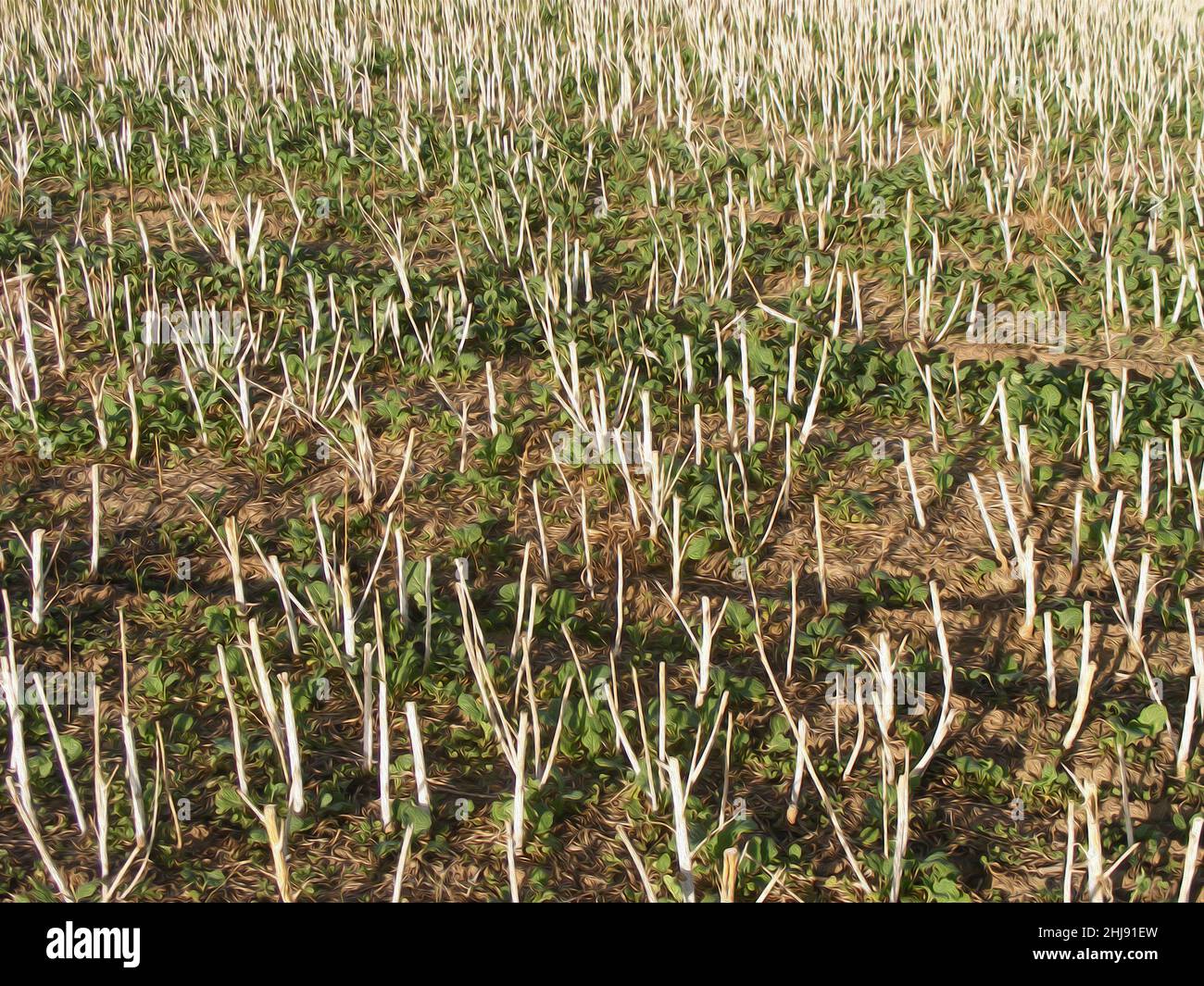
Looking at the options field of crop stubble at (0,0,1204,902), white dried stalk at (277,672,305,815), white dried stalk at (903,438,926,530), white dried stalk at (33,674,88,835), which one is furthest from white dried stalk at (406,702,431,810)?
white dried stalk at (903,438,926,530)

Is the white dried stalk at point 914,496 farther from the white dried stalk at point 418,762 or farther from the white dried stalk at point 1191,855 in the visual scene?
the white dried stalk at point 418,762

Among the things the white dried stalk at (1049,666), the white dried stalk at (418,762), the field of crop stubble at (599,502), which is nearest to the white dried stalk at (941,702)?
the field of crop stubble at (599,502)

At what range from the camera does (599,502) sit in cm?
379

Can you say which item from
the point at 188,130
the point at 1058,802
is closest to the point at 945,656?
the point at 1058,802

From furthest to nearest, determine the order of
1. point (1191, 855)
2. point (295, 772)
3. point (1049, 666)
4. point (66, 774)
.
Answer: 1. point (1049, 666)
2. point (295, 772)
3. point (66, 774)
4. point (1191, 855)

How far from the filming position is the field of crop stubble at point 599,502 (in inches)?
103

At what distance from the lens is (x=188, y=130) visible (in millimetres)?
6988

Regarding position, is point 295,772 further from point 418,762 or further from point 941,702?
point 941,702

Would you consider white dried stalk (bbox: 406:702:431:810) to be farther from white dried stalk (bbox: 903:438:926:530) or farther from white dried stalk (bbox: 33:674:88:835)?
white dried stalk (bbox: 903:438:926:530)

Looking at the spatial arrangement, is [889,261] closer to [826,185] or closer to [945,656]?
[826,185]

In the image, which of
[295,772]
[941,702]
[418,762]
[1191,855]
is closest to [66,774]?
[295,772]

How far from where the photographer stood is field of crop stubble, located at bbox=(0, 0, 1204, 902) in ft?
8.58

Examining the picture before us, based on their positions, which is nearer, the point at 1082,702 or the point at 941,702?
the point at 1082,702

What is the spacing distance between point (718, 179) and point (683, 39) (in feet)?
11.7
